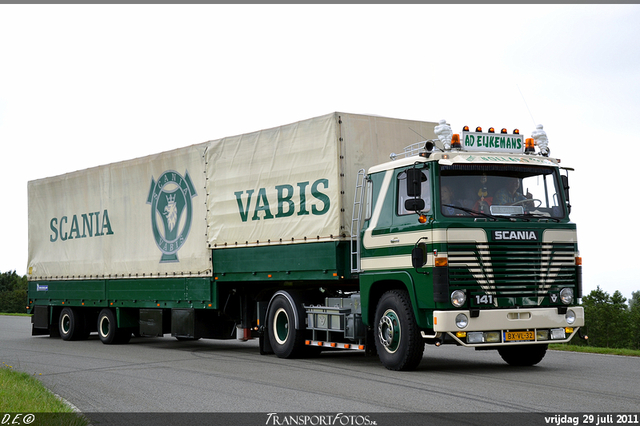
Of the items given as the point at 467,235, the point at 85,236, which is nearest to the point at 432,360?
the point at 467,235

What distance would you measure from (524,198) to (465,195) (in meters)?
1.04

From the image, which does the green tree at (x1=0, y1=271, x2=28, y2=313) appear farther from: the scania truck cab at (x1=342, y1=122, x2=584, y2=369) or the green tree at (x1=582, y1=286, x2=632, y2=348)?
the scania truck cab at (x1=342, y1=122, x2=584, y2=369)

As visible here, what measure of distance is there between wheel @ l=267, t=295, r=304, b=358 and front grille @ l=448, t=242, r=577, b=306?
13.6 feet

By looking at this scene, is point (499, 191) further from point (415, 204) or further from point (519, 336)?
point (519, 336)

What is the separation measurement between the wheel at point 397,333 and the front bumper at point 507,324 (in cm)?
62

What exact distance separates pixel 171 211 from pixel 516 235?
30.4 feet

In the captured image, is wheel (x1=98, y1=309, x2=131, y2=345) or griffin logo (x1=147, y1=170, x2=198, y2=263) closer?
griffin logo (x1=147, y1=170, x2=198, y2=263)

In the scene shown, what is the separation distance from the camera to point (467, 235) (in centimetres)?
1080

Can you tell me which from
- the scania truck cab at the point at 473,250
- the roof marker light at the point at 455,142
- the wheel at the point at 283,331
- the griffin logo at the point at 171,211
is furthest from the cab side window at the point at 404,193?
the griffin logo at the point at 171,211

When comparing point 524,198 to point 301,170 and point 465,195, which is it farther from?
point 301,170

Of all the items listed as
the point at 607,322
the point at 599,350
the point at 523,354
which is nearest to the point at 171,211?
the point at 523,354

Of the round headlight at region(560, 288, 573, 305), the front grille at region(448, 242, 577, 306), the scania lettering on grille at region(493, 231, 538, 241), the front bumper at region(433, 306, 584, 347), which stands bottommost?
the front bumper at region(433, 306, 584, 347)

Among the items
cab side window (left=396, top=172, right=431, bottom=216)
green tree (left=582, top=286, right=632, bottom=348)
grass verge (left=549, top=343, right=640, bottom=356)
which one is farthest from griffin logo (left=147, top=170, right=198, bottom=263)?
green tree (left=582, top=286, right=632, bottom=348)

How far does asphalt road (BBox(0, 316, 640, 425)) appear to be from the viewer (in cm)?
849
